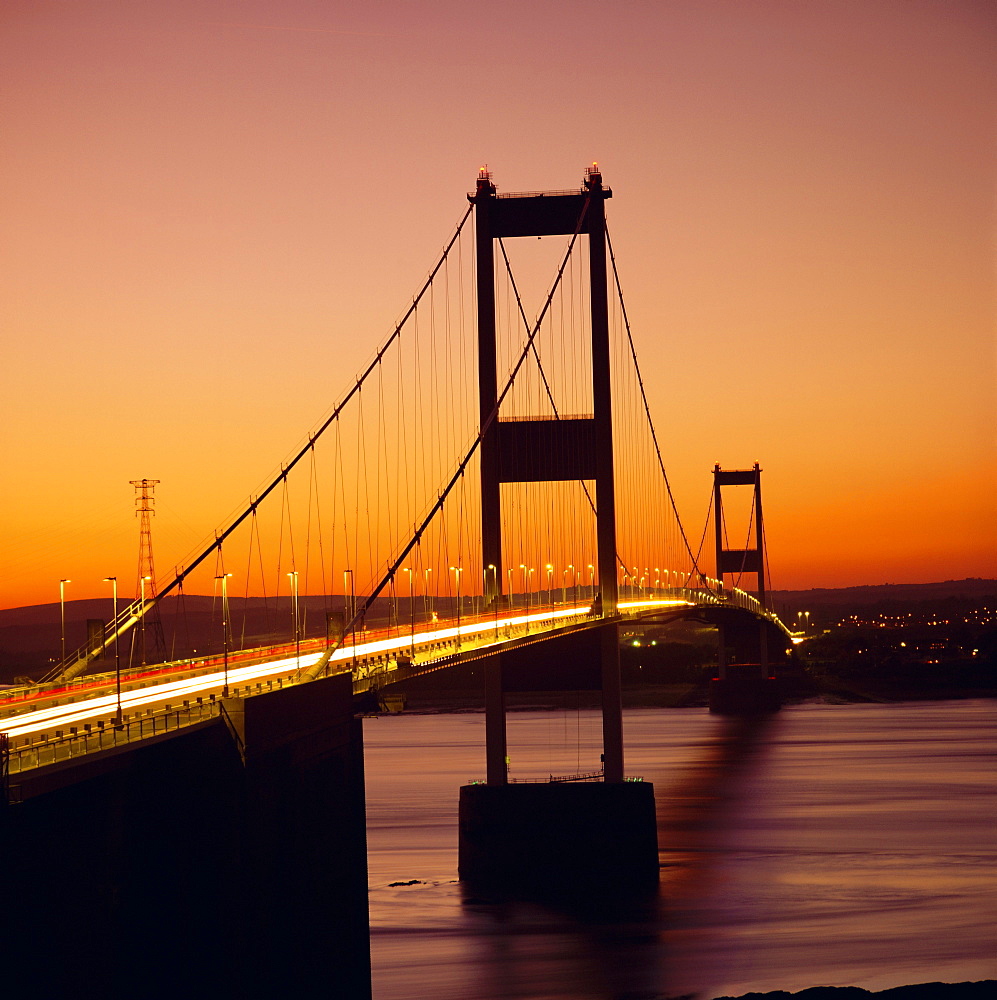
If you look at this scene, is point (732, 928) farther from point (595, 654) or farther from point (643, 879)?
point (595, 654)

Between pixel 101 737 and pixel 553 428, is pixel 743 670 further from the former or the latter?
pixel 101 737

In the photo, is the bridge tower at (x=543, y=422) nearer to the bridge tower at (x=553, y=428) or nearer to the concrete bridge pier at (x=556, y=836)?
the bridge tower at (x=553, y=428)

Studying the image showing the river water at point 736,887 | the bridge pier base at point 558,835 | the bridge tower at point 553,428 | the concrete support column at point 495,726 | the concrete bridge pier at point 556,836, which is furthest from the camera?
the bridge tower at point 553,428

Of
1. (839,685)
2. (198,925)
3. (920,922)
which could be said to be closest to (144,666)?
(198,925)

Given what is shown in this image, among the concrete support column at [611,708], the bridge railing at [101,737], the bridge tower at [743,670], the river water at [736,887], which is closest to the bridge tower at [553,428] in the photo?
the concrete support column at [611,708]

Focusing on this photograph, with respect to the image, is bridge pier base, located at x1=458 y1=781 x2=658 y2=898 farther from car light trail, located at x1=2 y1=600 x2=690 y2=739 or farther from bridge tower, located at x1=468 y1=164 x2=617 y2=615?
bridge tower, located at x1=468 y1=164 x2=617 y2=615

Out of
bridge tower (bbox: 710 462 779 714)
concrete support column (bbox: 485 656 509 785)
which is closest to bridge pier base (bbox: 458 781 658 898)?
concrete support column (bbox: 485 656 509 785)
